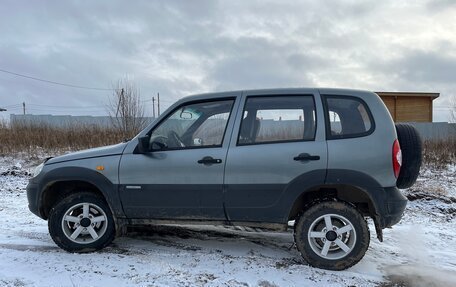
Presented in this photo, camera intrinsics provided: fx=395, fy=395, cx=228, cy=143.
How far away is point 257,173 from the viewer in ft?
14.2

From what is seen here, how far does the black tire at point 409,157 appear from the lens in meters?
4.33

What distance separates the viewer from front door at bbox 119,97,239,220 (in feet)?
14.6

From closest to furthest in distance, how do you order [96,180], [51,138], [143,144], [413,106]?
[143,144] < [96,180] < [51,138] < [413,106]

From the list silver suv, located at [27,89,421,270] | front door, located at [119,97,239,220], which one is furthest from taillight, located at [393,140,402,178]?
front door, located at [119,97,239,220]

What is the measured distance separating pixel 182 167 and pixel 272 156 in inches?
40.5

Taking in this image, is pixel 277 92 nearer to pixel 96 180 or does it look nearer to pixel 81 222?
pixel 96 180

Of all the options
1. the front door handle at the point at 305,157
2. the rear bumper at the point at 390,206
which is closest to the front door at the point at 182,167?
the front door handle at the point at 305,157

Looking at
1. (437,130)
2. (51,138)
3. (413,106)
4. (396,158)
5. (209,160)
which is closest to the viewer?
(396,158)

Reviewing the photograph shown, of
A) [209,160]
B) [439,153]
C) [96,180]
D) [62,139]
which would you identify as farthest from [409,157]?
[62,139]

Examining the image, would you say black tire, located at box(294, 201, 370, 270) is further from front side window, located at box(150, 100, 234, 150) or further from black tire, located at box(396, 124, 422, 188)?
front side window, located at box(150, 100, 234, 150)

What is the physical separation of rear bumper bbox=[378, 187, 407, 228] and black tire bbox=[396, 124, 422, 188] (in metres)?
0.18

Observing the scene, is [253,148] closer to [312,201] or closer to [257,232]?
[312,201]

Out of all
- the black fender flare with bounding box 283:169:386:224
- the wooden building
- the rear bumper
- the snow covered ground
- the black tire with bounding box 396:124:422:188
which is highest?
the wooden building

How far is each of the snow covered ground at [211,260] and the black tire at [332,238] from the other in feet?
0.42
